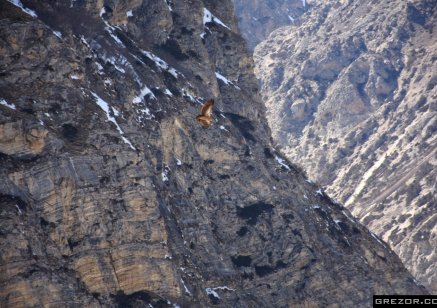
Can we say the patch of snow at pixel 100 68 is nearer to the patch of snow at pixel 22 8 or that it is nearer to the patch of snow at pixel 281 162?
the patch of snow at pixel 22 8

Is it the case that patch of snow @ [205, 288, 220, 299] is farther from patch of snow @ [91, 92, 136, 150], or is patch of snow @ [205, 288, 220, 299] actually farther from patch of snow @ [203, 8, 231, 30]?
patch of snow @ [203, 8, 231, 30]

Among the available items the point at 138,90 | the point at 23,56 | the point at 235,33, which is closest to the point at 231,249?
the point at 138,90

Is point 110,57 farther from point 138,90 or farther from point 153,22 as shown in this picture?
point 153,22

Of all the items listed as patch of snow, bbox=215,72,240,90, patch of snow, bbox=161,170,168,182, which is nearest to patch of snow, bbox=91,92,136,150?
patch of snow, bbox=161,170,168,182

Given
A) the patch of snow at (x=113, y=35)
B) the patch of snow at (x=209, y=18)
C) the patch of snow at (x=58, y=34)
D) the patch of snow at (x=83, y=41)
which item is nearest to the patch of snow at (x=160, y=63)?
the patch of snow at (x=113, y=35)

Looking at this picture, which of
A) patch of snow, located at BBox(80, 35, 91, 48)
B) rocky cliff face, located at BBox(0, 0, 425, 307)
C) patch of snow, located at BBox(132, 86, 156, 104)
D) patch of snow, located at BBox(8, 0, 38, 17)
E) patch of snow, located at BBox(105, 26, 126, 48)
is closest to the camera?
rocky cliff face, located at BBox(0, 0, 425, 307)

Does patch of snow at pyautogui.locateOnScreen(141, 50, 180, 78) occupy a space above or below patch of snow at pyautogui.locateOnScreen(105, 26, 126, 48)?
below

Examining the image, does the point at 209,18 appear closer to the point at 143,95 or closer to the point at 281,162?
the point at 281,162

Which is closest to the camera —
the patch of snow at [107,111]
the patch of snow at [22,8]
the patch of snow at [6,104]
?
the patch of snow at [6,104]
